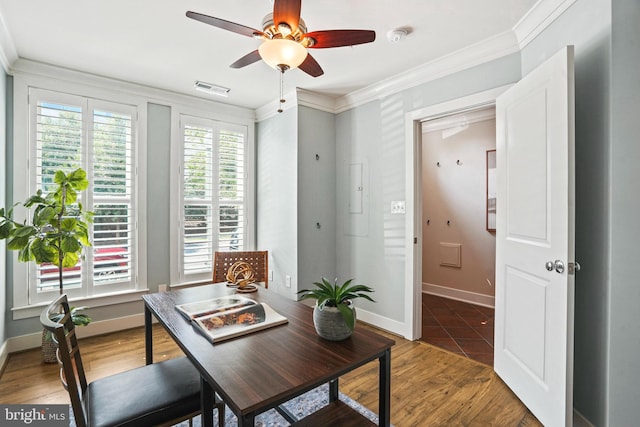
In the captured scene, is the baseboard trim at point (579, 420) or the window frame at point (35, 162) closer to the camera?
the baseboard trim at point (579, 420)

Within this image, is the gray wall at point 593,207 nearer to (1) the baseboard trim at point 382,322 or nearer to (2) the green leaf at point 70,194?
(1) the baseboard trim at point 382,322

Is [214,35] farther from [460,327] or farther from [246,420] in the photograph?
[460,327]

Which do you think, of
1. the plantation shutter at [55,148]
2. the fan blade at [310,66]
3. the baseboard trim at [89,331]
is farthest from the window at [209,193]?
the fan blade at [310,66]

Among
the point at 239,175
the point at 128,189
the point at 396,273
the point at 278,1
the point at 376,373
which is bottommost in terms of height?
the point at 376,373

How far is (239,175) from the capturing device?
4023mm

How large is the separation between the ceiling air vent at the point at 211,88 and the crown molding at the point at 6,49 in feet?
4.56

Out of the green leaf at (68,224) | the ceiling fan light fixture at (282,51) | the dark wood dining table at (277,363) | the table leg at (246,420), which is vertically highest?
the ceiling fan light fixture at (282,51)

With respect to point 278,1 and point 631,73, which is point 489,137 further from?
point 278,1

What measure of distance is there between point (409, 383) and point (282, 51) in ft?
7.63

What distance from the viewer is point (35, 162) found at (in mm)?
2770

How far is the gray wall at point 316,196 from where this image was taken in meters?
Result: 3.53

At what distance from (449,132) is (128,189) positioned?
412 cm

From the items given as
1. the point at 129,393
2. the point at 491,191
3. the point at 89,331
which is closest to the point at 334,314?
the point at 129,393

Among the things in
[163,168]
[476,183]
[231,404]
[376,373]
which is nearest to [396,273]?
→ [376,373]
